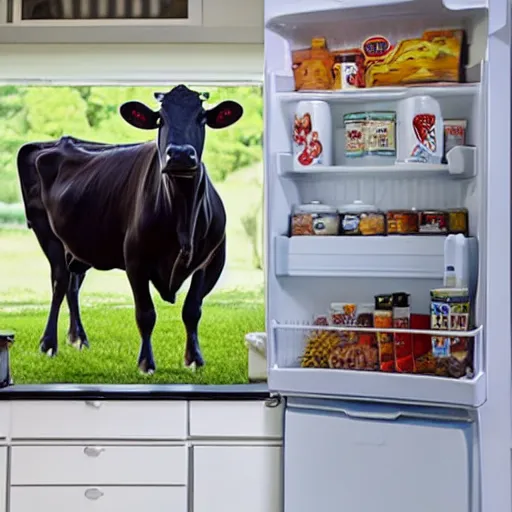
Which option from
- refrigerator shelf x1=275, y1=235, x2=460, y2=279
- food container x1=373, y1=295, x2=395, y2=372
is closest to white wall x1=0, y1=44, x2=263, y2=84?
refrigerator shelf x1=275, y1=235, x2=460, y2=279

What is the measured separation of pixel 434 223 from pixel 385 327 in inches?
12.8

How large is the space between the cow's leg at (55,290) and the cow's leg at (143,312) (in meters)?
0.27

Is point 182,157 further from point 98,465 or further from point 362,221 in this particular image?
point 98,465

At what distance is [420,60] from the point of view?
80.8 inches

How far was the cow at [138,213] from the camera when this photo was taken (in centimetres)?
266

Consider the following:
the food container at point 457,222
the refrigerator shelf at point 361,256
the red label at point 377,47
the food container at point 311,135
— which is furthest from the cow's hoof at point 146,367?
the red label at point 377,47

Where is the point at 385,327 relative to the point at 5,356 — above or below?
above

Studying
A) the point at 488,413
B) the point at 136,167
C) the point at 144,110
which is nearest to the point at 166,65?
the point at 144,110

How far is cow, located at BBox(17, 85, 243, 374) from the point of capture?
266 cm

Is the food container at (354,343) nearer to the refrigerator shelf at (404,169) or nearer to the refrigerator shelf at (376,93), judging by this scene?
the refrigerator shelf at (404,169)

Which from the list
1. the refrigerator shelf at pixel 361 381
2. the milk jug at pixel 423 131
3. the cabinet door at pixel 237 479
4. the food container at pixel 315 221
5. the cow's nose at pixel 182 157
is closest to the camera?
the refrigerator shelf at pixel 361 381

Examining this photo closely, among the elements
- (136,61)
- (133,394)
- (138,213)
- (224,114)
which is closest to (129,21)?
(136,61)

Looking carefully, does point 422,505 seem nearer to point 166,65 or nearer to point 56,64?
point 166,65

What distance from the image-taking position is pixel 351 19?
211 cm
